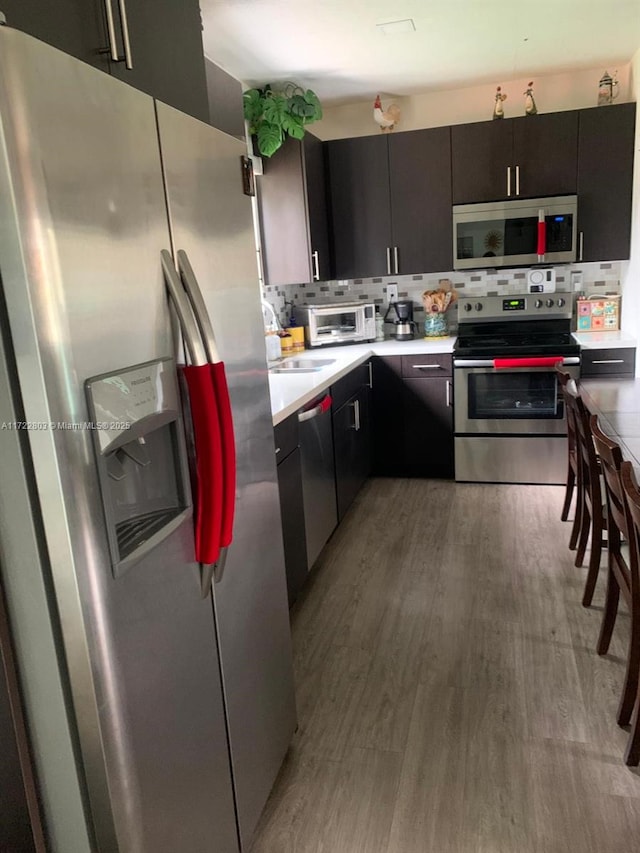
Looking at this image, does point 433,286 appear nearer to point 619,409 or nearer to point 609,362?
point 609,362

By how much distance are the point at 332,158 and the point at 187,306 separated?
3.46 m

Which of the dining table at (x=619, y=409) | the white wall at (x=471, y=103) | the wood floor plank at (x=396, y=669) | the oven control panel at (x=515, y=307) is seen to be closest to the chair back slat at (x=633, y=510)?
the dining table at (x=619, y=409)

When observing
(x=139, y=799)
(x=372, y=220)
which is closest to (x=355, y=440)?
(x=372, y=220)

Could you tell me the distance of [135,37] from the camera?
4.06 feet

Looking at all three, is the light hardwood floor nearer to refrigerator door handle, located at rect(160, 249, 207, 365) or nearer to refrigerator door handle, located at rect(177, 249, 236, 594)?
refrigerator door handle, located at rect(177, 249, 236, 594)

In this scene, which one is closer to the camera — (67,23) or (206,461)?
(67,23)

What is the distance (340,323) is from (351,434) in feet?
3.60

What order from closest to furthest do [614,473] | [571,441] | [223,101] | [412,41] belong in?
[614,473], [223,101], [571,441], [412,41]

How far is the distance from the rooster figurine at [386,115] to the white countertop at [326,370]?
4.67 ft

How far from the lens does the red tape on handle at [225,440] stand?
1245 mm

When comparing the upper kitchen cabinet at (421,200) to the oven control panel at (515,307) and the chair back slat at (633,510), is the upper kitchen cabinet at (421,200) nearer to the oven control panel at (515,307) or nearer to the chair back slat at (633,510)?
the oven control panel at (515,307)

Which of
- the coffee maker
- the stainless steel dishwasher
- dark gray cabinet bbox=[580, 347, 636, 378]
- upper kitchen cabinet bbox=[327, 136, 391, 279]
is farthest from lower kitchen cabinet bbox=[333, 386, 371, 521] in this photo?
dark gray cabinet bbox=[580, 347, 636, 378]

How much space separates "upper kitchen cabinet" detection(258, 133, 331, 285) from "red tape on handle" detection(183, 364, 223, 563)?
3.05 meters

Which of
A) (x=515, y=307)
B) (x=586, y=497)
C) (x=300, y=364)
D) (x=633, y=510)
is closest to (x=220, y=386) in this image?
(x=633, y=510)
